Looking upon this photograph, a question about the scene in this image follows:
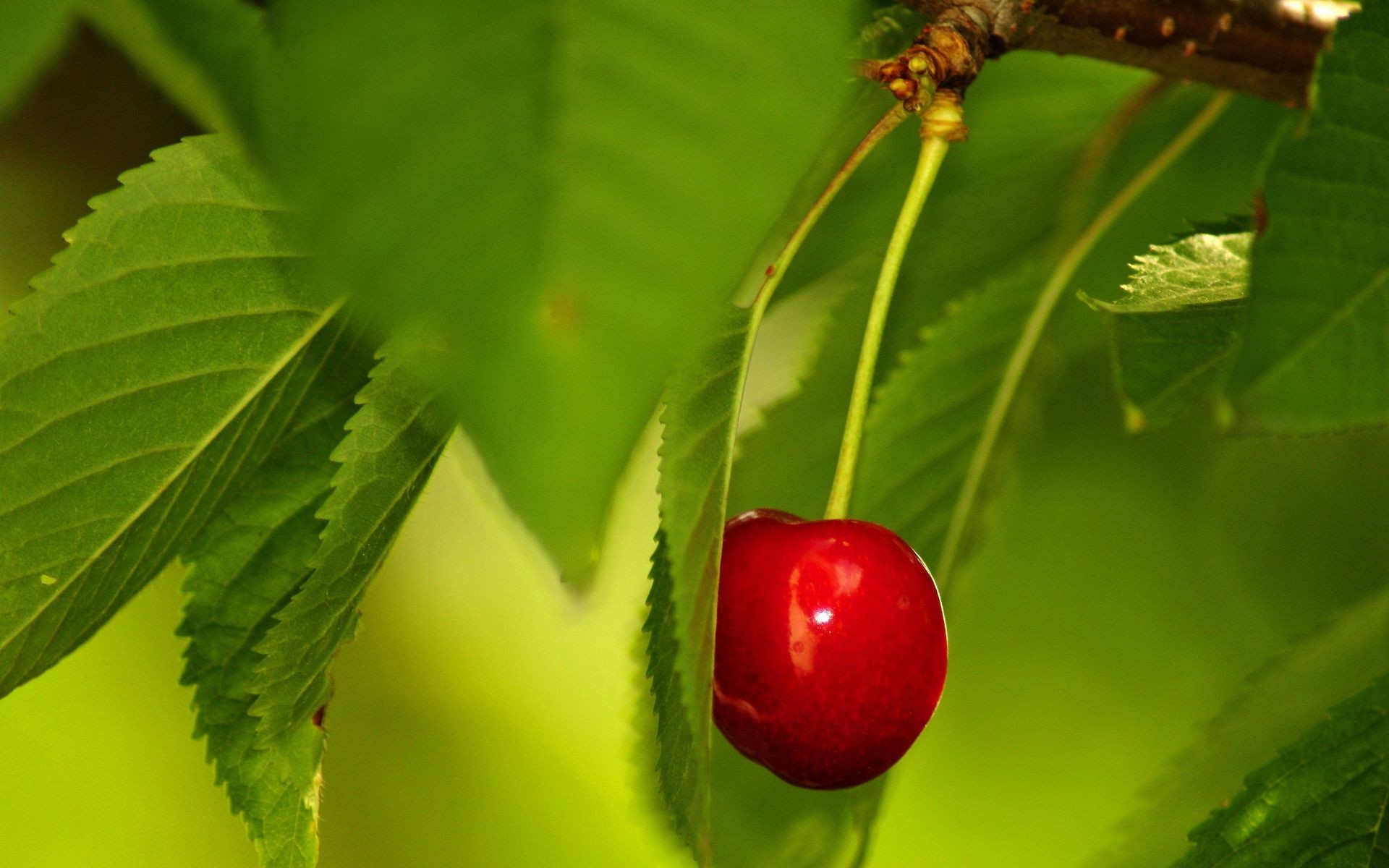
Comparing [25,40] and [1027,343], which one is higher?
[25,40]

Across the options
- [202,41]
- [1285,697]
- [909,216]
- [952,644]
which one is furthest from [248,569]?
[952,644]

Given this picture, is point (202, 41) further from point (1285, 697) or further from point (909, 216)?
point (1285, 697)

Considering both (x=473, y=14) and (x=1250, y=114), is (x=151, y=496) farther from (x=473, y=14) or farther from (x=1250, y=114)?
(x=1250, y=114)

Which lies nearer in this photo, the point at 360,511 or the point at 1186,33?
the point at 360,511

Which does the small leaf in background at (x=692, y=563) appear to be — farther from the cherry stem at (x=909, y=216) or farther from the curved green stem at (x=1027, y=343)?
the curved green stem at (x=1027, y=343)

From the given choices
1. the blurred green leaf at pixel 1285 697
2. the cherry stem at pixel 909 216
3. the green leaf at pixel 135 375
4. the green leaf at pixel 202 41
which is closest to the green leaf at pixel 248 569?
the green leaf at pixel 135 375

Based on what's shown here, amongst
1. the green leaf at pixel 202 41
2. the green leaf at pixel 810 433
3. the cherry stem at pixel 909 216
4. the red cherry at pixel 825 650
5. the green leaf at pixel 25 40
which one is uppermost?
the green leaf at pixel 25 40

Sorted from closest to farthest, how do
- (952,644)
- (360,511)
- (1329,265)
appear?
(1329,265)
(360,511)
(952,644)
